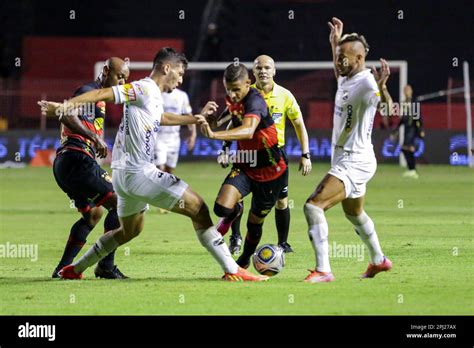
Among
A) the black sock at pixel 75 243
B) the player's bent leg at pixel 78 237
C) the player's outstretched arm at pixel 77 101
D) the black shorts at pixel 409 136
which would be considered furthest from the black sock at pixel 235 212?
the black shorts at pixel 409 136

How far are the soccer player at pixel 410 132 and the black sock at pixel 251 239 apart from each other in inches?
656

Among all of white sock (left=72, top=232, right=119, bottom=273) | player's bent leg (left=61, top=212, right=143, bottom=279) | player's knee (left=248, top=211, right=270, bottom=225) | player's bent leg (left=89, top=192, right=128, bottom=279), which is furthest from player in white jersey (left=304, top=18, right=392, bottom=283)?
player's bent leg (left=89, top=192, right=128, bottom=279)

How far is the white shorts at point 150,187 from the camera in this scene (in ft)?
33.9

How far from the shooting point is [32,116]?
121 ft

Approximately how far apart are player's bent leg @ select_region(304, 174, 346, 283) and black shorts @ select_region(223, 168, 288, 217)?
3.57ft

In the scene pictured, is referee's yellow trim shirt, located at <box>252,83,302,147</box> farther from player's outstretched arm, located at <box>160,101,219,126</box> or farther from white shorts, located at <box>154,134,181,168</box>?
white shorts, located at <box>154,134,181,168</box>

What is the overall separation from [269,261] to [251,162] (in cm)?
115

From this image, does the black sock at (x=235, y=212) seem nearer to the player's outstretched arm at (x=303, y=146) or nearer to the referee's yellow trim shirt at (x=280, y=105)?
the player's outstretched arm at (x=303, y=146)

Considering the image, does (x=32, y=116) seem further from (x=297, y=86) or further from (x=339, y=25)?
(x=339, y=25)

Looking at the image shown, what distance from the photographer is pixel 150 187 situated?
1032 cm

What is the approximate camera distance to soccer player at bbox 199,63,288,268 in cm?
1106

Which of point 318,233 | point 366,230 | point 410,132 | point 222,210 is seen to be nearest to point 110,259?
point 222,210

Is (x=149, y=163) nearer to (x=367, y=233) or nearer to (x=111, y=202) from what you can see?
(x=111, y=202)
